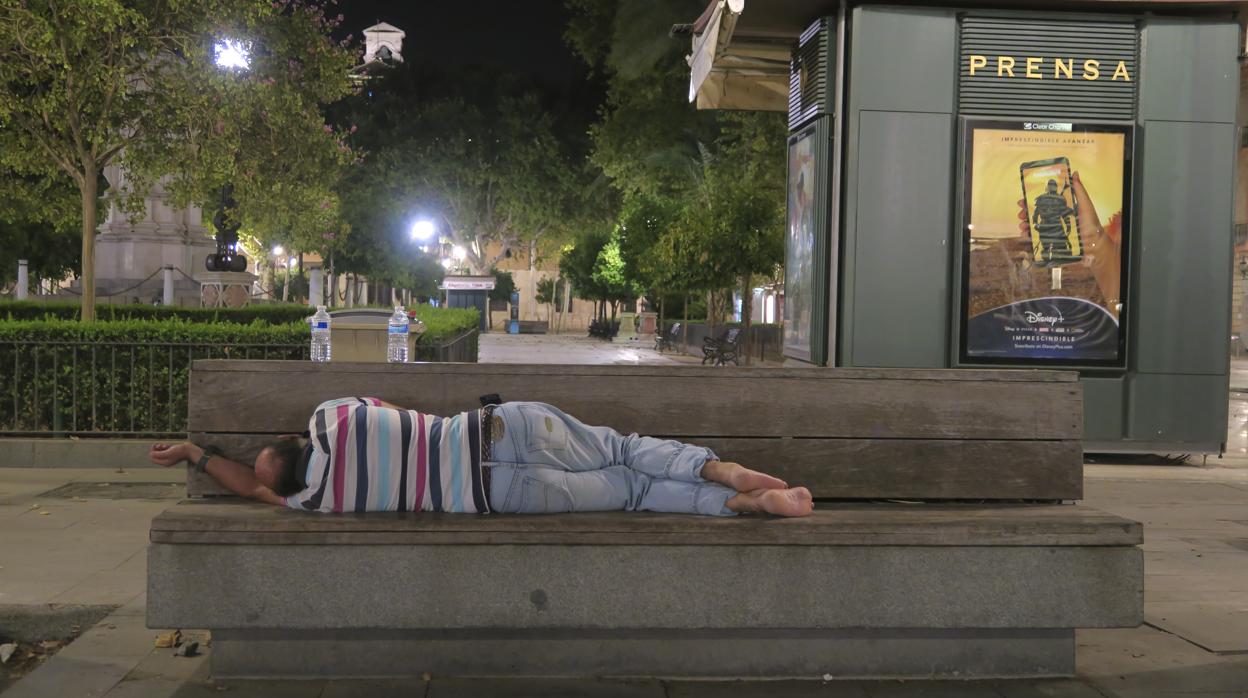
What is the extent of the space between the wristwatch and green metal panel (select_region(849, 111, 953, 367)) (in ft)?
22.8

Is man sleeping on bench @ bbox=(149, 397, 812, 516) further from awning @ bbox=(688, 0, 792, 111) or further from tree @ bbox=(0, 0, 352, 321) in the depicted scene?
tree @ bbox=(0, 0, 352, 321)

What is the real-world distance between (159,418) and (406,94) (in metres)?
50.8

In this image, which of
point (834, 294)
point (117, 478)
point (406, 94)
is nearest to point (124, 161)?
point (117, 478)

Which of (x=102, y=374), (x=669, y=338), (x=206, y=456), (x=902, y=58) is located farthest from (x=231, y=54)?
(x=669, y=338)

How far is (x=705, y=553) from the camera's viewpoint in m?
4.41

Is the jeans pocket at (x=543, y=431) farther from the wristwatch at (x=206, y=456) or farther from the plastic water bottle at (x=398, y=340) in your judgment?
the plastic water bottle at (x=398, y=340)

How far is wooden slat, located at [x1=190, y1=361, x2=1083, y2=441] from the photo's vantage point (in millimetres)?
4871

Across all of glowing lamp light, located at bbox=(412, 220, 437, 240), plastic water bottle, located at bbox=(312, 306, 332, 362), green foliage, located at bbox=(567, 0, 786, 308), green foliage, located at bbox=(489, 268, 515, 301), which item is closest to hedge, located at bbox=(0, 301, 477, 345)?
green foliage, located at bbox=(567, 0, 786, 308)

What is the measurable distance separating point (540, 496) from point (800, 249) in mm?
8043

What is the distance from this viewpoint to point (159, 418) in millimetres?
10938

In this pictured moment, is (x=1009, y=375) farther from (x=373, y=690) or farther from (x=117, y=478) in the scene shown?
(x=117, y=478)

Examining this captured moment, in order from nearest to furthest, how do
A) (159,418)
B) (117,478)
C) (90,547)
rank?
1. (90,547)
2. (117,478)
3. (159,418)

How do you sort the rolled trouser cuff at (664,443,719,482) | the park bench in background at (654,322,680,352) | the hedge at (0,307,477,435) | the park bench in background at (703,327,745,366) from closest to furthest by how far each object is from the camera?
the rolled trouser cuff at (664,443,719,482)
the hedge at (0,307,477,435)
the park bench in background at (703,327,745,366)
the park bench in background at (654,322,680,352)

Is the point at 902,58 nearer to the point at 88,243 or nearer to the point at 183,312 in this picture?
the point at 88,243
